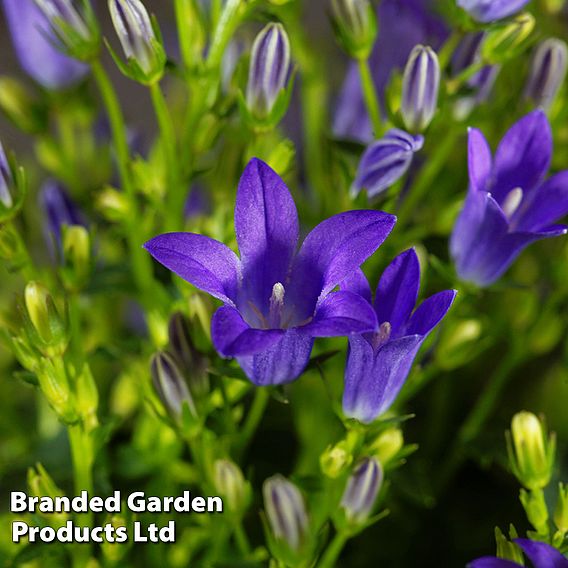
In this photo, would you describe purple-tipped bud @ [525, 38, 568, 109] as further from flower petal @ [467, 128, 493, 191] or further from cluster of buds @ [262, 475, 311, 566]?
cluster of buds @ [262, 475, 311, 566]

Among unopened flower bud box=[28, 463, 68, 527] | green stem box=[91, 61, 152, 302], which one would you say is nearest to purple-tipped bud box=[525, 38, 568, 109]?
green stem box=[91, 61, 152, 302]

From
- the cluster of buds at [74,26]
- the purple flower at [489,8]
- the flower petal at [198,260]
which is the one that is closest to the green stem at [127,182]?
the cluster of buds at [74,26]

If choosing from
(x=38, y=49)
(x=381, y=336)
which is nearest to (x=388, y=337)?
(x=381, y=336)

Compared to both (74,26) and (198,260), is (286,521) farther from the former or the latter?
(74,26)

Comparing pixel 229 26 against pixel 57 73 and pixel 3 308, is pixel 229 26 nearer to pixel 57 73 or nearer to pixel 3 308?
pixel 57 73

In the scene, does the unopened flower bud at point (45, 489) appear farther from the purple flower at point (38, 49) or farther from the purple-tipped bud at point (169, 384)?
the purple flower at point (38, 49)

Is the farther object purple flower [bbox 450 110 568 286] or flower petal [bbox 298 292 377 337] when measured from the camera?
purple flower [bbox 450 110 568 286]

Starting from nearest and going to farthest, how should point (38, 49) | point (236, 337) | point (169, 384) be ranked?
point (236, 337), point (169, 384), point (38, 49)
